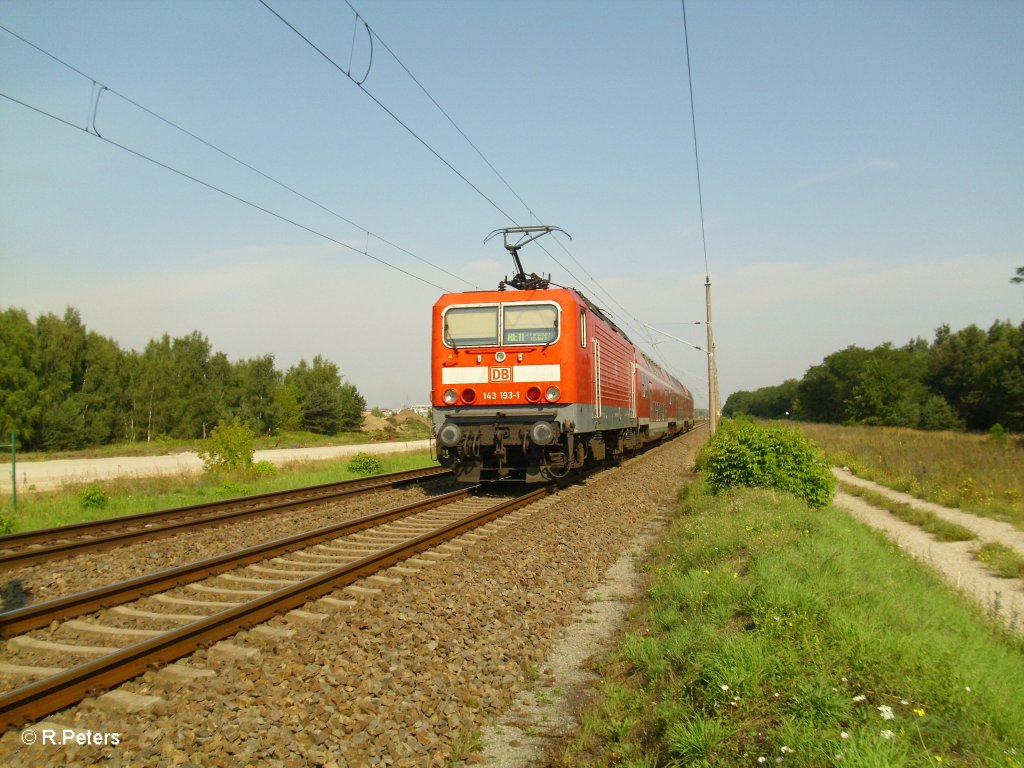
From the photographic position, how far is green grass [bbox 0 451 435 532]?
12.5 m

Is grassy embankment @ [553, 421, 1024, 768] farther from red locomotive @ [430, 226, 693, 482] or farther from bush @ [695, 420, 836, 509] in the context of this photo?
red locomotive @ [430, 226, 693, 482]

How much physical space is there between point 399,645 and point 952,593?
22.5 ft

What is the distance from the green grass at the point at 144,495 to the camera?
12.5 meters

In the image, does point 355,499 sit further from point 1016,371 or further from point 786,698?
point 1016,371

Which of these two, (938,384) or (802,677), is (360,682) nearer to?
(802,677)

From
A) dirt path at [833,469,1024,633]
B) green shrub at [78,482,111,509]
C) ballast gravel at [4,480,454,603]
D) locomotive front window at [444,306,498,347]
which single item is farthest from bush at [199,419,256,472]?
dirt path at [833,469,1024,633]

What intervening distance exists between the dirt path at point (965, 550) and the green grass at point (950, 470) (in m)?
0.64

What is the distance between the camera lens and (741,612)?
17.4ft

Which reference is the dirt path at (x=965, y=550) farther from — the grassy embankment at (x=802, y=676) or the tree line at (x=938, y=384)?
the tree line at (x=938, y=384)

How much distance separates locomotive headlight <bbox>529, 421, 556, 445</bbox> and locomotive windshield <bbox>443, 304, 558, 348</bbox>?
1544 mm

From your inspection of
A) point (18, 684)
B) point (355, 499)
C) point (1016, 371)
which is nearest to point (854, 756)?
point (18, 684)

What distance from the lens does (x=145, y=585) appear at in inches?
253

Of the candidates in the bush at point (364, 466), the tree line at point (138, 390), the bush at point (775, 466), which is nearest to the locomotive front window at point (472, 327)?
the bush at point (775, 466)

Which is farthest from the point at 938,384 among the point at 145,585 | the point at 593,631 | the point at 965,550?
the point at 145,585
